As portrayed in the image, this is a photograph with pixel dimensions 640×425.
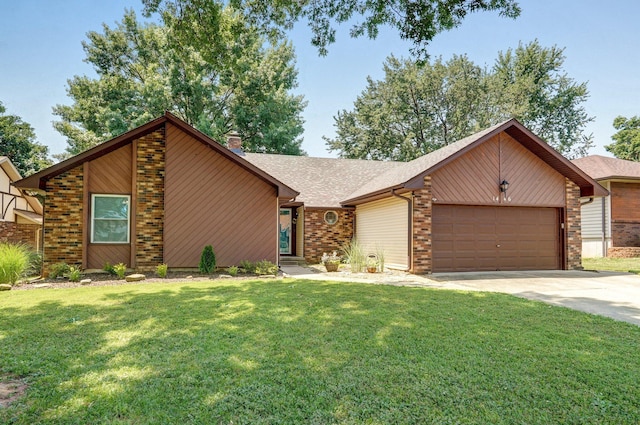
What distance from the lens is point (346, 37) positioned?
8.55 meters

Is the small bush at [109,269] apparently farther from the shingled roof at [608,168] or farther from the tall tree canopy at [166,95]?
the shingled roof at [608,168]

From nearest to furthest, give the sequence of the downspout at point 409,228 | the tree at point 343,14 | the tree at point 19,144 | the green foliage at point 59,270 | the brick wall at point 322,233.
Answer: the tree at point 343,14 < the green foliage at point 59,270 < the downspout at point 409,228 < the brick wall at point 322,233 < the tree at point 19,144

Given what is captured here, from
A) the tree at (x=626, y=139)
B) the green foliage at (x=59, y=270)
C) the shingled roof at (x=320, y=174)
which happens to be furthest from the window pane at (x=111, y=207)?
the tree at (x=626, y=139)

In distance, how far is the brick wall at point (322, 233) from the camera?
1448 cm

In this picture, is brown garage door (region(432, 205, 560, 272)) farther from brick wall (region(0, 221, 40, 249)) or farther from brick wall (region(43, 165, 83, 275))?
brick wall (region(0, 221, 40, 249))

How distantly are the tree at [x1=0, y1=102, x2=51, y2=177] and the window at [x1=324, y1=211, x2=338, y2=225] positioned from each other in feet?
88.2

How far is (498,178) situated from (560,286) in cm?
432

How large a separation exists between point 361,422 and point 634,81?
24.3m

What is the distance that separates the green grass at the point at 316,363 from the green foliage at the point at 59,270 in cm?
356

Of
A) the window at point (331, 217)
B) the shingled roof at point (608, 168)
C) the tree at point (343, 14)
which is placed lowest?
the window at point (331, 217)

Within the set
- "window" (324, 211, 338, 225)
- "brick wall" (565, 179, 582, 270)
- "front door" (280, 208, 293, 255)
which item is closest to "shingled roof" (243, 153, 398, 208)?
"window" (324, 211, 338, 225)

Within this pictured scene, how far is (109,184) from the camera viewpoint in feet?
33.2

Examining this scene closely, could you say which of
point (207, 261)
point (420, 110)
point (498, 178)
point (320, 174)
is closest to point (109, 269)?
point (207, 261)

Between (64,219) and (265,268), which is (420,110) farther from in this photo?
(64,219)
